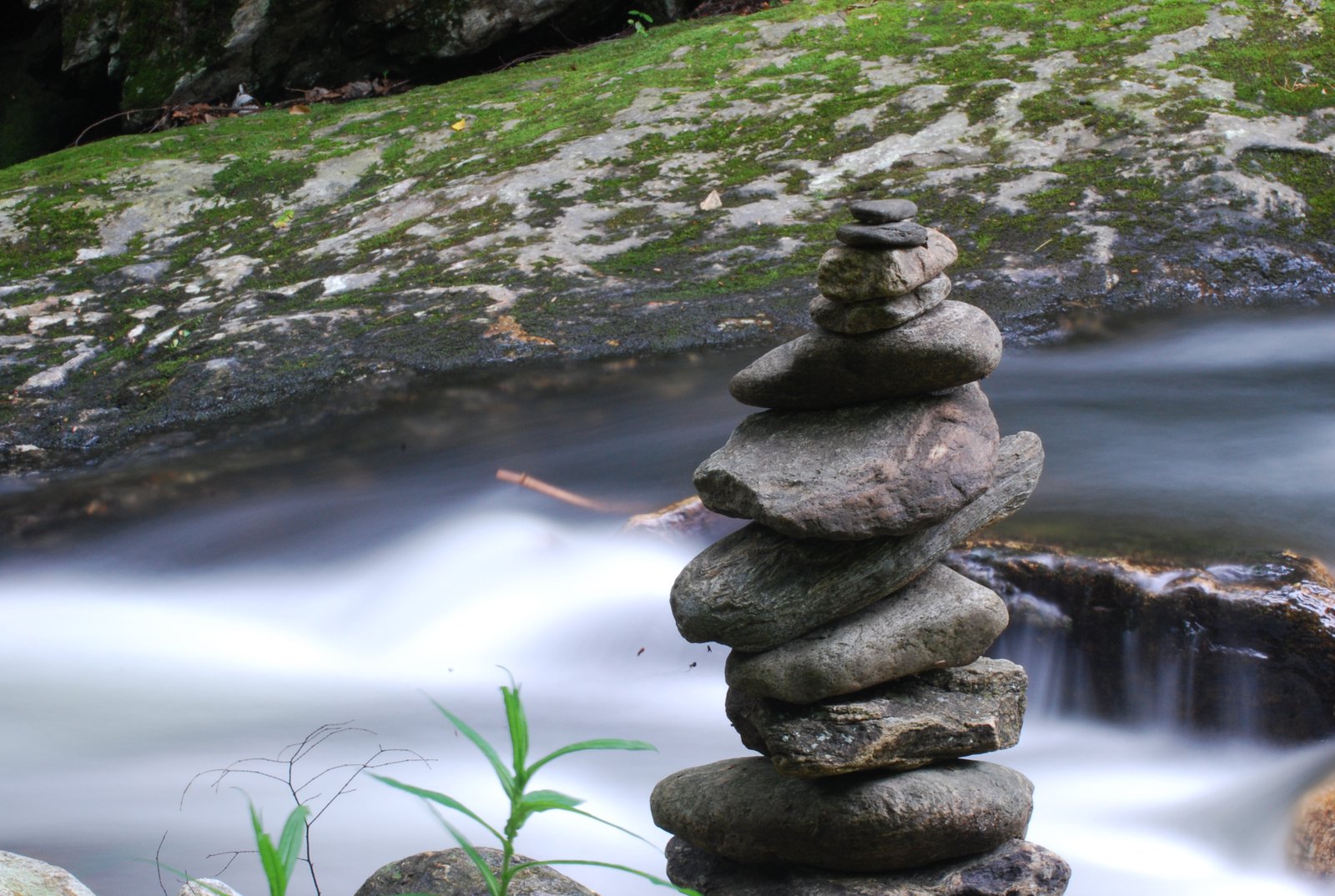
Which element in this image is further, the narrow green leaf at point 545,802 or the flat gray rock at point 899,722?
the flat gray rock at point 899,722

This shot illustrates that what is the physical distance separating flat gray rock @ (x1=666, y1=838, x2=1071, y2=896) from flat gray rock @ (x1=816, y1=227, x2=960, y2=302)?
156 centimetres

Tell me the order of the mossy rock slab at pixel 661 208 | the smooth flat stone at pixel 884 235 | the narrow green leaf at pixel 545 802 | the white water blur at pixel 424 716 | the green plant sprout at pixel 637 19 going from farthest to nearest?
the green plant sprout at pixel 637 19 → the mossy rock slab at pixel 661 208 → the white water blur at pixel 424 716 → the smooth flat stone at pixel 884 235 → the narrow green leaf at pixel 545 802

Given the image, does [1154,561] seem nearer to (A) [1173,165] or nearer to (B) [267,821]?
(B) [267,821]

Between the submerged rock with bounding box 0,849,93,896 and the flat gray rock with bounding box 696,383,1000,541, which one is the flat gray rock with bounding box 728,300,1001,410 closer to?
the flat gray rock with bounding box 696,383,1000,541

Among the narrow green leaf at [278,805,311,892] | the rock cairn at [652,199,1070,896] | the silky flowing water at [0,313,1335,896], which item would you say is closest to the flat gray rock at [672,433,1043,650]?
the rock cairn at [652,199,1070,896]

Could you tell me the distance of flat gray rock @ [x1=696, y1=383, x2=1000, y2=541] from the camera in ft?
9.40

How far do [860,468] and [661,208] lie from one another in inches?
188

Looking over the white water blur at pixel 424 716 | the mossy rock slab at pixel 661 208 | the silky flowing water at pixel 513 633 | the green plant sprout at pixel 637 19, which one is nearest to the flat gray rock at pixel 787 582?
the white water blur at pixel 424 716

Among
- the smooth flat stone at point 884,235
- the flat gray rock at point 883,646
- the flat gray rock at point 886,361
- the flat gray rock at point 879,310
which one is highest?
the smooth flat stone at point 884,235

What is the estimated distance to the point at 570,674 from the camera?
4297 millimetres

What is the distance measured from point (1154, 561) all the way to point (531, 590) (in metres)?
2.38

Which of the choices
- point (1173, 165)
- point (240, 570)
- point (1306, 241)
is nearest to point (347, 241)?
point (240, 570)

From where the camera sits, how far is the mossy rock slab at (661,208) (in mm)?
6039

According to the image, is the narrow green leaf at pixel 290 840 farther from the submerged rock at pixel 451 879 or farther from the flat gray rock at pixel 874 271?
the flat gray rock at pixel 874 271
